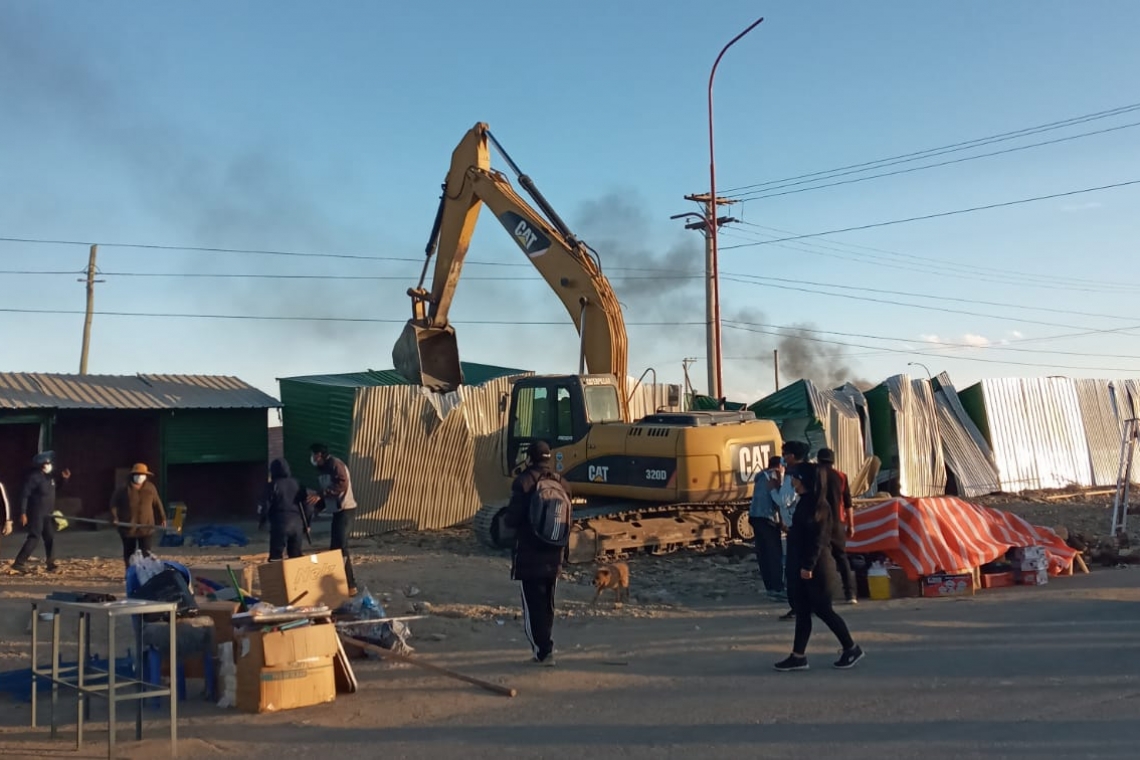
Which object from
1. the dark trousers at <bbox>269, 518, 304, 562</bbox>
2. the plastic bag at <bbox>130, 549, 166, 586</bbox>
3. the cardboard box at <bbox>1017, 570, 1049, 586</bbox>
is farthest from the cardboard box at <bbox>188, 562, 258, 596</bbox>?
the cardboard box at <bbox>1017, 570, 1049, 586</bbox>

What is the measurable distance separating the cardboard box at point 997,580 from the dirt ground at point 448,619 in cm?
57

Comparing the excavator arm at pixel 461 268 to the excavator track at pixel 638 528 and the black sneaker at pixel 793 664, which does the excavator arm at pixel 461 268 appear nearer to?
the excavator track at pixel 638 528

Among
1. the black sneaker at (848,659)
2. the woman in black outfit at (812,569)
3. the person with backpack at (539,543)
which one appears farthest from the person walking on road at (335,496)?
the black sneaker at (848,659)

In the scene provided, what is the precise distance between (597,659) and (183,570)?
3.47 m

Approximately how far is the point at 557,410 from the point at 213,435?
939 cm

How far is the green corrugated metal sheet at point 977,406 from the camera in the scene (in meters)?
27.3

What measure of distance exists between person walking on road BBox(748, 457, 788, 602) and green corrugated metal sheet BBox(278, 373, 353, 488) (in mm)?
9742

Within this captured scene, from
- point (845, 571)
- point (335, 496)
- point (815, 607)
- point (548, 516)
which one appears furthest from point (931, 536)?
point (335, 496)

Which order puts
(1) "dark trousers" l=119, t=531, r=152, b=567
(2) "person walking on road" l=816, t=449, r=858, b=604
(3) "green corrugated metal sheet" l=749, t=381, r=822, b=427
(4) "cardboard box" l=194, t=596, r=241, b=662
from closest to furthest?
(4) "cardboard box" l=194, t=596, r=241, b=662
(2) "person walking on road" l=816, t=449, r=858, b=604
(1) "dark trousers" l=119, t=531, r=152, b=567
(3) "green corrugated metal sheet" l=749, t=381, r=822, b=427

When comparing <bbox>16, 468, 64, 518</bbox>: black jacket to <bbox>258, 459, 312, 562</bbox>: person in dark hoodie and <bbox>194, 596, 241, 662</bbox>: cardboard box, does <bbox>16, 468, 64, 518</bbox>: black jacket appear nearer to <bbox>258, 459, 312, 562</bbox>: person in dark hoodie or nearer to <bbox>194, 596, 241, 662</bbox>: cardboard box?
<bbox>258, 459, 312, 562</bbox>: person in dark hoodie

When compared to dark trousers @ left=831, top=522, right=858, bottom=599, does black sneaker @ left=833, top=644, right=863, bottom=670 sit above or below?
below

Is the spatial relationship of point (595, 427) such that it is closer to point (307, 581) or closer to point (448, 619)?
point (448, 619)

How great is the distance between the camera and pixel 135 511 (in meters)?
12.3

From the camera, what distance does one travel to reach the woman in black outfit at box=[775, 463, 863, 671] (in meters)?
8.07
